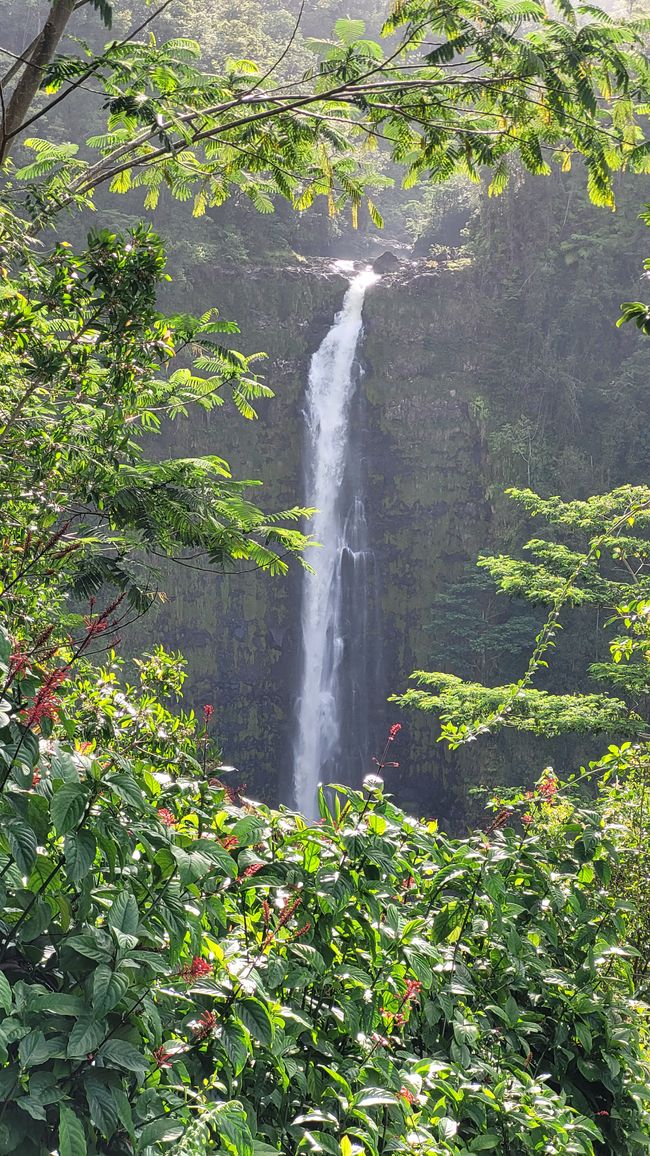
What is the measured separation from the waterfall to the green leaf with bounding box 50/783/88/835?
17.7 m

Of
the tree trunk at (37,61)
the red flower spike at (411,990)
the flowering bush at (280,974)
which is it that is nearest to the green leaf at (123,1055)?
the flowering bush at (280,974)

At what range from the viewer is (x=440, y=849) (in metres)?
2.26

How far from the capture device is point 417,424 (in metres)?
21.1

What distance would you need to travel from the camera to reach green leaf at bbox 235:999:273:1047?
1428 mm

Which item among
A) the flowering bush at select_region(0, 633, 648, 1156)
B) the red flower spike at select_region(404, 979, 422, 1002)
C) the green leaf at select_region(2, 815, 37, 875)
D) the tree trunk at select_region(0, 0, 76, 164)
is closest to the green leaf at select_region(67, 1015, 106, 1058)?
the flowering bush at select_region(0, 633, 648, 1156)

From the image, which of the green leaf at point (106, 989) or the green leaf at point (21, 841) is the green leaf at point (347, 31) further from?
the green leaf at point (106, 989)

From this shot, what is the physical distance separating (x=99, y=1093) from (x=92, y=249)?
257 cm

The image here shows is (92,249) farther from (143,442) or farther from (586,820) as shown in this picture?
(143,442)

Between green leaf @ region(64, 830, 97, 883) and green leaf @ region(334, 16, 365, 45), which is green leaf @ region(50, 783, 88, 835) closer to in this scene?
green leaf @ region(64, 830, 97, 883)

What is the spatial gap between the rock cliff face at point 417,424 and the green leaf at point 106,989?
1845cm

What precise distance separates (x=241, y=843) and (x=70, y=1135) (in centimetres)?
61

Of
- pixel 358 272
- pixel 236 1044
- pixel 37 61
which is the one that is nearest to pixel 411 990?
pixel 236 1044

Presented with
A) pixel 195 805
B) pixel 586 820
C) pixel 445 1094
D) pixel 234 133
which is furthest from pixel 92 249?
pixel 445 1094

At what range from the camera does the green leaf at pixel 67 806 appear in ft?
4.13
